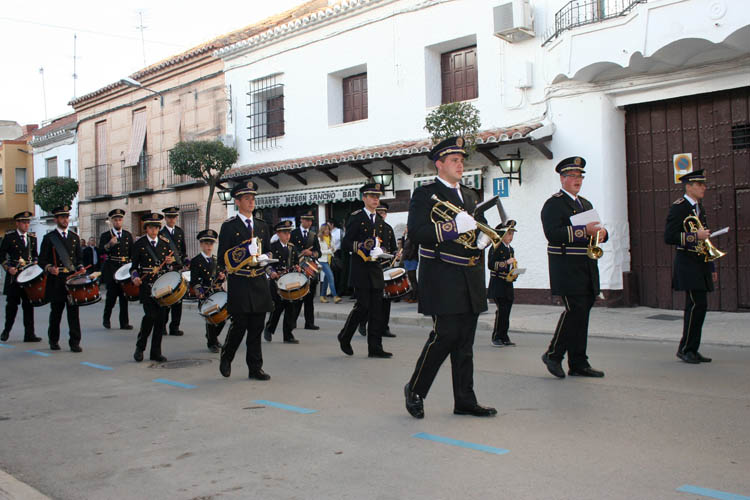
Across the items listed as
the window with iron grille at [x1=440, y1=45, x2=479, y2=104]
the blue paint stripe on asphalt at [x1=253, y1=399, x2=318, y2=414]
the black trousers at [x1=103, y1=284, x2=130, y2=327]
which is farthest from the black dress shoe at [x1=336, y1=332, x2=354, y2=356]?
the window with iron grille at [x1=440, y1=45, x2=479, y2=104]

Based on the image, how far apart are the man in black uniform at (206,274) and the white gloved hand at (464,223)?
541cm

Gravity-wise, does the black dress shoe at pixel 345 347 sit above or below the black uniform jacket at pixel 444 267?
below

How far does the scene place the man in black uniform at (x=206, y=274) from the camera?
10055mm

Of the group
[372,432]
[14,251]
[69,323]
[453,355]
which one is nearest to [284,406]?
[372,432]

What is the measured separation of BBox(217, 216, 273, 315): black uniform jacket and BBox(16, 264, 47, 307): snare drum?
13.5ft

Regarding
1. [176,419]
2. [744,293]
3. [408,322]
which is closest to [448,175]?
[176,419]

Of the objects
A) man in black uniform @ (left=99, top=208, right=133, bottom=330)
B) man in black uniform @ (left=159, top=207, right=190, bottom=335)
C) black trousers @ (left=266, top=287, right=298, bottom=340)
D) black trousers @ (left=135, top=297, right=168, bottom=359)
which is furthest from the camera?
man in black uniform @ (left=99, top=208, right=133, bottom=330)

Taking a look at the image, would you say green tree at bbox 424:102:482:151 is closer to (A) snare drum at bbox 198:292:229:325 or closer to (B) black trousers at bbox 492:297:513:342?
(B) black trousers at bbox 492:297:513:342

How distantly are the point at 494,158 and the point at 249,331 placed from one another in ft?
30.2

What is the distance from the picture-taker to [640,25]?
12344 millimetres

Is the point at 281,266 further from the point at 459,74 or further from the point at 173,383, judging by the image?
the point at 459,74

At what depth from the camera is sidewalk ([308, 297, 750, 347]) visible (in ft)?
33.4

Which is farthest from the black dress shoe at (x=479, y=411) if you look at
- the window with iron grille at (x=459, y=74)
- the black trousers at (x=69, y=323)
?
the window with iron grille at (x=459, y=74)

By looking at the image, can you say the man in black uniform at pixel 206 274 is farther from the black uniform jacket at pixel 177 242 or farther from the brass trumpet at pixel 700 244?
the brass trumpet at pixel 700 244
